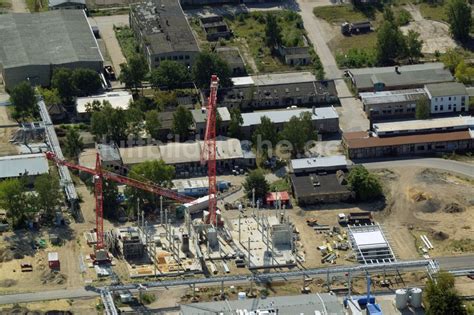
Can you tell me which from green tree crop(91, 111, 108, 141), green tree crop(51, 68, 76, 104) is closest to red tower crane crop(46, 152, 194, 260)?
green tree crop(91, 111, 108, 141)

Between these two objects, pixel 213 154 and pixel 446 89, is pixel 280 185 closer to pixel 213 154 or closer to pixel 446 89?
pixel 213 154

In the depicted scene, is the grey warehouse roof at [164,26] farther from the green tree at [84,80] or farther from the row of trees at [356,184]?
the row of trees at [356,184]

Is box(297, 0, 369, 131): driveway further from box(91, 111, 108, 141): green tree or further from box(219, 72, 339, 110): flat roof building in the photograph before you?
box(91, 111, 108, 141): green tree

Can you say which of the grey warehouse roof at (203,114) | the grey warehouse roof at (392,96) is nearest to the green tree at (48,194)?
the grey warehouse roof at (203,114)

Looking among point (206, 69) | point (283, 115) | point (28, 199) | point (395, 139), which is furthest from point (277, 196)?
point (206, 69)

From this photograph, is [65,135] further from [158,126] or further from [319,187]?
[319,187]
